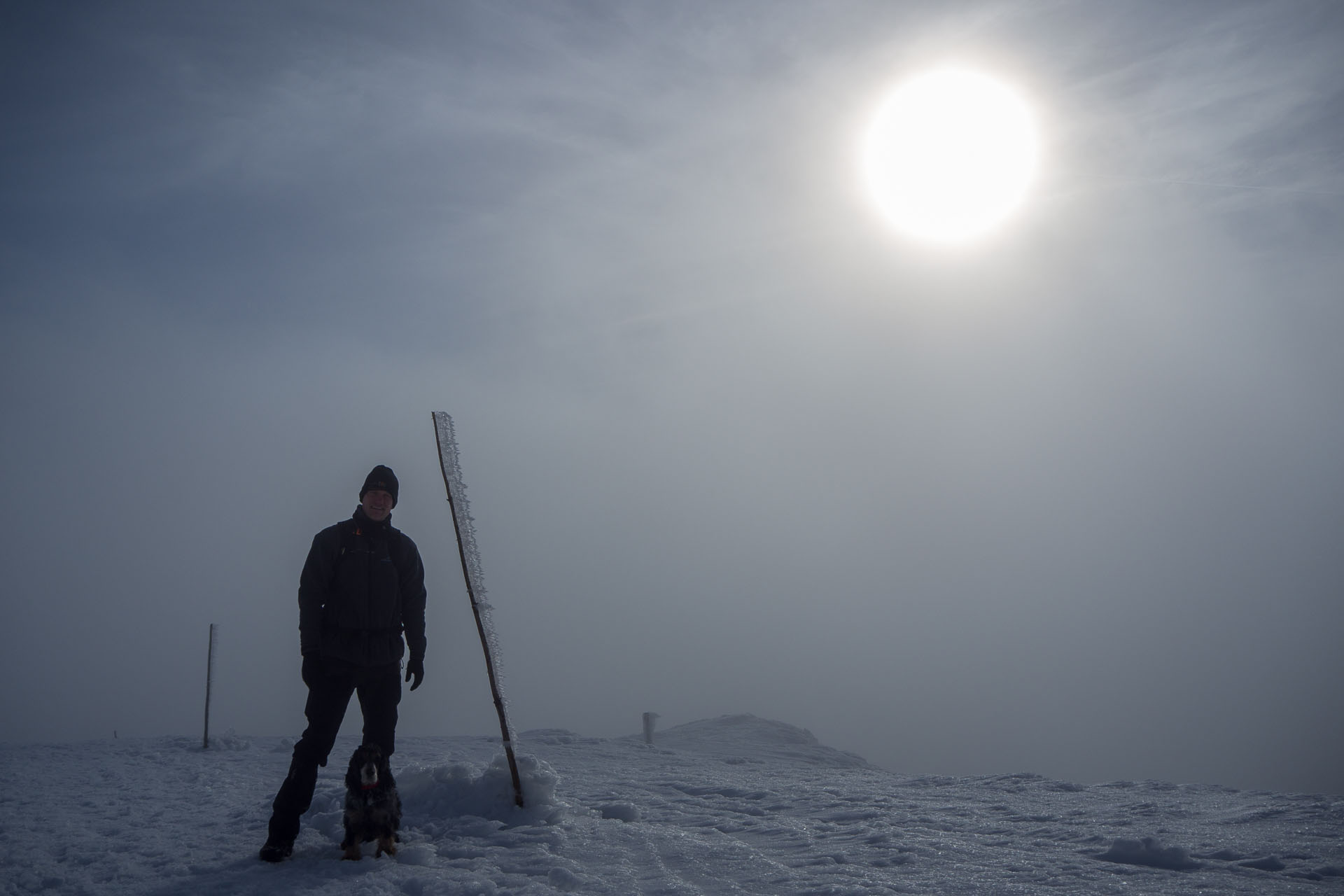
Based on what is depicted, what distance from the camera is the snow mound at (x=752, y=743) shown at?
36.0 feet

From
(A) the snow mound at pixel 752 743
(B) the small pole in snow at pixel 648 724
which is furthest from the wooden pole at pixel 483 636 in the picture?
(B) the small pole in snow at pixel 648 724

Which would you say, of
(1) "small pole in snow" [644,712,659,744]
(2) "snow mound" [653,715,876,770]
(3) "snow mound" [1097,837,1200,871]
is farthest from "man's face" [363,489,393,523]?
(1) "small pole in snow" [644,712,659,744]

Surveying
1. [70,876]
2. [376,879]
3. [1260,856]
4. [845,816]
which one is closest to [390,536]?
[376,879]

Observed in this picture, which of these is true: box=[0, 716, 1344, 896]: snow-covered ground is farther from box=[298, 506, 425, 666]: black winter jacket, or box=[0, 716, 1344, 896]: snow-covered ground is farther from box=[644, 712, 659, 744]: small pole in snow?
box=[644, 712, 659, 744]: small pole in snow

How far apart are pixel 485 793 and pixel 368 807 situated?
127cm

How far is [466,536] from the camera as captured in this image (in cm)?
587

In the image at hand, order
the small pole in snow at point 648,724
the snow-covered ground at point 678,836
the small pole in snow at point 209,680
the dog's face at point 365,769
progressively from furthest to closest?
the small pole in snow at point 648,724 < the small pole in snow at point 209,680 < the dog's face at point 365,769 < the snow-covered ground at point 678,836

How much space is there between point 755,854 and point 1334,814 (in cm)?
352

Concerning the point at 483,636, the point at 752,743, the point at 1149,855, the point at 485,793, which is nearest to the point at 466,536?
the point at 483,636

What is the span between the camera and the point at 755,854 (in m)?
4.52

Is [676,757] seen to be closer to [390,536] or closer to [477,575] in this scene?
[477,575]

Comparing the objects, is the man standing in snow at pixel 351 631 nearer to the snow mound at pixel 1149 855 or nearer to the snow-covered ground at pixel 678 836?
the snow-covered ground at pixel 678 836

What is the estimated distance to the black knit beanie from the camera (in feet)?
16.5

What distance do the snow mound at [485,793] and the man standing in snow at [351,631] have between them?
0.91 m
